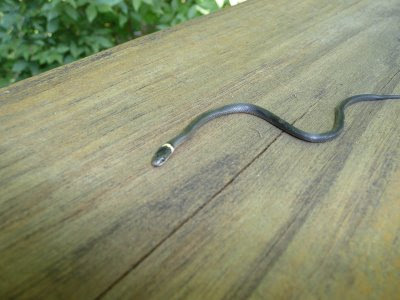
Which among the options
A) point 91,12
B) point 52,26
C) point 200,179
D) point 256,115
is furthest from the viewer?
point 52,26

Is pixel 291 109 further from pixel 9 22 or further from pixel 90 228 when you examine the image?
pixel 9 22

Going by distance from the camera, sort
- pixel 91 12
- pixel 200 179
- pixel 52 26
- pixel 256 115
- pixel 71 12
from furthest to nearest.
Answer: pixel 52 26, pixel 71 12, pixel 91 12, pixel 256 115, pixel 200 179

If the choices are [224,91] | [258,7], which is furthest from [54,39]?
[224,91]

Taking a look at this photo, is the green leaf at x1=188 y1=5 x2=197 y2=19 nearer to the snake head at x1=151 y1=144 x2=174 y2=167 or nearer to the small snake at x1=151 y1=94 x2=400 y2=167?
the small snake at x1=151 y1=94 x2=400 y2=167

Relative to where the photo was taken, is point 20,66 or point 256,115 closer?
Answer: point 256,115

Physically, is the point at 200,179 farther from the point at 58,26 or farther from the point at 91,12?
the point at 58,26

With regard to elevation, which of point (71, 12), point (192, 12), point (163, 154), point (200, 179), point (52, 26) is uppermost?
point (52, 26)

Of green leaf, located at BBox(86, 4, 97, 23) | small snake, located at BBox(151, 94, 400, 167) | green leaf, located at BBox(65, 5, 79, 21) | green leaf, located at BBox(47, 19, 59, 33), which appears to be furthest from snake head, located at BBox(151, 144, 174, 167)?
green leaf, located at BBox(47, 19, 59, 33)

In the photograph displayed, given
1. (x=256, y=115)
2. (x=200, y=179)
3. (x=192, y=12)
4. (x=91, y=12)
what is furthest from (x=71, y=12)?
(x=200, y=179)
